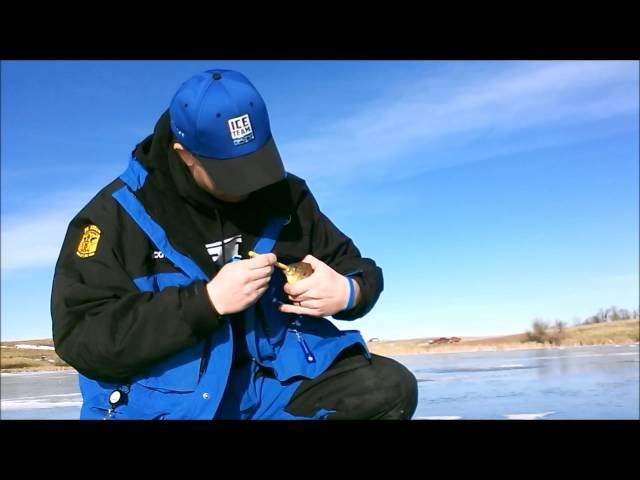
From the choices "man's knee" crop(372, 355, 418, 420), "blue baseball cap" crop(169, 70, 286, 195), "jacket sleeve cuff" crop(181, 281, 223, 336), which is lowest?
"man's knee" crop(372, 355, 418, 420)

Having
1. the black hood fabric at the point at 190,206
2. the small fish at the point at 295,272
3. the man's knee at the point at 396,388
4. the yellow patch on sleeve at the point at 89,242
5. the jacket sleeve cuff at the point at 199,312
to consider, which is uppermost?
the black hood fabric at the point at 190,206

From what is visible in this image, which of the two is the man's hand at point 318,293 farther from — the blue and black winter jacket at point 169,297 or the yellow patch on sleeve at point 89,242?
the yellow patch on sleeve at point 89,242

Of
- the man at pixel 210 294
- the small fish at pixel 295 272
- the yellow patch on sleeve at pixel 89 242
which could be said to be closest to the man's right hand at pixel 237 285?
the man at pixel 210 294

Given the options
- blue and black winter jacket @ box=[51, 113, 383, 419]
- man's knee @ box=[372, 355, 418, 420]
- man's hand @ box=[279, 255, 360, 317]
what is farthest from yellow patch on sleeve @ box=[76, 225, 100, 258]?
man's knee @ box=[372, 355, 418, 420]

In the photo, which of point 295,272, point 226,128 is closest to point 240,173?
point 226,128

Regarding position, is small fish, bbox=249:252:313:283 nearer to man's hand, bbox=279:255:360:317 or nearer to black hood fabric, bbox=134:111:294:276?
man's hand, bbox=279:255:360:317

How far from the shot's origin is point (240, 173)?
3.90 feet

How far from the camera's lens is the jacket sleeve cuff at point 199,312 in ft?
3.52

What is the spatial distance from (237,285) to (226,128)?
31 cm

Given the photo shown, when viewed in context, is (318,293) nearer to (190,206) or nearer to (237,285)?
(237,285)

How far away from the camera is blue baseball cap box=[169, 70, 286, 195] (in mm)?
1158
